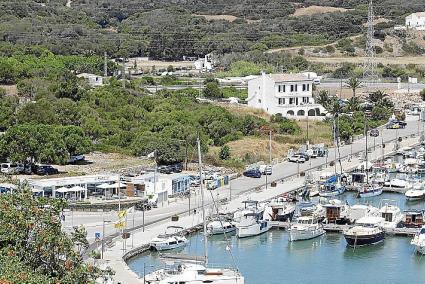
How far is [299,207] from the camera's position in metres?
37.6

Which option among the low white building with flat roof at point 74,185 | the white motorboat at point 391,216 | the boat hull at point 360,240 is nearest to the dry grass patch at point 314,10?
the low white building with flat roof at point 74,185

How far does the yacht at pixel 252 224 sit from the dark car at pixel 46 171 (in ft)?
29.2

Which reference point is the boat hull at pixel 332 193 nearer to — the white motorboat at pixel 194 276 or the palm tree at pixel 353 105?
the white motorboat at pixel 194 276

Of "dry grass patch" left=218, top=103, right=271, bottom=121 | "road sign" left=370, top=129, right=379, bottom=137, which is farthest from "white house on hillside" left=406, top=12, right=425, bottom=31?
"road sign" left=370, top=129, right=379, bottom=137

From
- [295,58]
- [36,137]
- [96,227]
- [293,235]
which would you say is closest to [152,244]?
[96,227]

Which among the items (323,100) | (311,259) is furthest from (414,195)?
(323,100)

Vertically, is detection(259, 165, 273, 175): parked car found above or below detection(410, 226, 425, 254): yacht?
above

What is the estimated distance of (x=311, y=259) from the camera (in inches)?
1312

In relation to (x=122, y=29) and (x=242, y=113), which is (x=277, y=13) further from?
(x=242, y=113)

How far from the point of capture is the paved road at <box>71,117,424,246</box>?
115 feet

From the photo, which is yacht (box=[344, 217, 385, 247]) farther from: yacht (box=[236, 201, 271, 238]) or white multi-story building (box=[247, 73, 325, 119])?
white multi-story building (box=[247, 73, 325, 119])

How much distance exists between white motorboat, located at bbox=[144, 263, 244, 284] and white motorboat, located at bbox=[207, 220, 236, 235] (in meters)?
7.40

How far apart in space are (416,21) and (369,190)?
207ft

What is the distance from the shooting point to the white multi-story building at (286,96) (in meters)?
59.9
